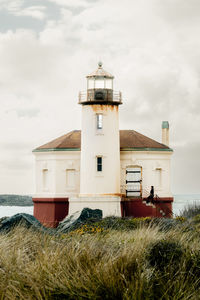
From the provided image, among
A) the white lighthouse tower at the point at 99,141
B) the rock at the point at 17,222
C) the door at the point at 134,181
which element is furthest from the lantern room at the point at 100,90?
the rock at the point at 17,222

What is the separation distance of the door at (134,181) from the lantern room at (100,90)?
3741 millimetres

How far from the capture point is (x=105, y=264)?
936 cm

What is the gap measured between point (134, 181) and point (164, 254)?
20.2 m

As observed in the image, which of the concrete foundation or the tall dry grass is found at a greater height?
the concrete foundation

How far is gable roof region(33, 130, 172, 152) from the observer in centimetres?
3155

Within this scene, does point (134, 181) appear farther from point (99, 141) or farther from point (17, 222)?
point (17, 222)

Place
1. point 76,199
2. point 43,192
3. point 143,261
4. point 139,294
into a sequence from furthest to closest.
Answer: point 43,192 → point 76,199 → point 143,261 → point 139,294

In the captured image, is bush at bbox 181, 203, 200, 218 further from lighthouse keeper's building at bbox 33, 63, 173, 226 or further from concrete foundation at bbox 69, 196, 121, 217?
concrete foundation at bbox 69, 196, 121, 217

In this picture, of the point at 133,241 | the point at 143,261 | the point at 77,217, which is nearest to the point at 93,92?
the point at 77,217

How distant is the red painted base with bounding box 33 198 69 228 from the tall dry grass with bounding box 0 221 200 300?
772 inches

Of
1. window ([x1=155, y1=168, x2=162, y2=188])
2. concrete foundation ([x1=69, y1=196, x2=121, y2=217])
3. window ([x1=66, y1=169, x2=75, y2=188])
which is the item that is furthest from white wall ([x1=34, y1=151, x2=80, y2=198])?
window ([x1=155, y1=168, x2=162, y2=188])

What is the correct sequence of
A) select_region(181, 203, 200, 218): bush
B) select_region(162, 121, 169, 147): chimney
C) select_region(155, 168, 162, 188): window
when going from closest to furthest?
select_region(181, 203, 200, 218): bush → select_region(155, 168, 162, 188): window → select_region(162, 121, 169, 147): chimney

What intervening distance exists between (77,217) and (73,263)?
14.6 meters

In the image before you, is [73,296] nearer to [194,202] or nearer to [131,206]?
[131,206]
